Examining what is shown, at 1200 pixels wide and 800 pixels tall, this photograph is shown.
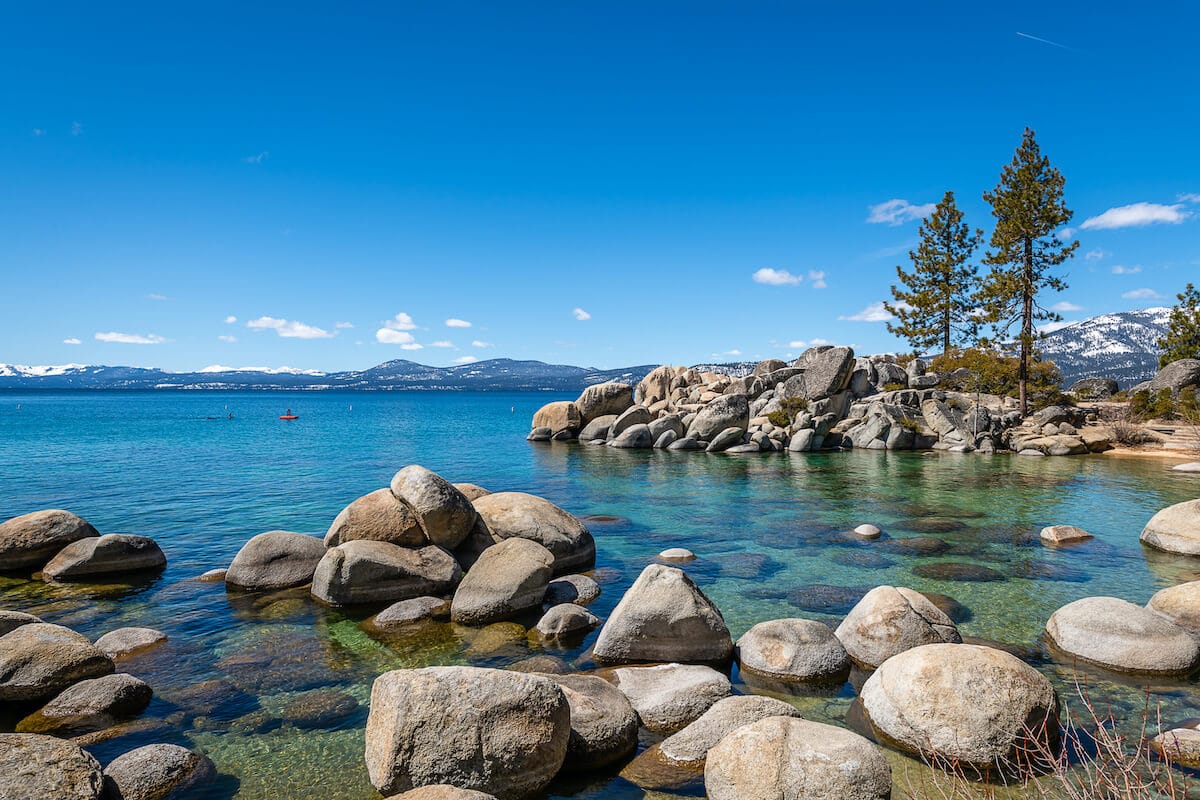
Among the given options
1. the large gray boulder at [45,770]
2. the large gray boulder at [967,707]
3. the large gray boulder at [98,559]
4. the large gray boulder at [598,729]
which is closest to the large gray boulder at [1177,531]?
the large gray boulder at [967,707]

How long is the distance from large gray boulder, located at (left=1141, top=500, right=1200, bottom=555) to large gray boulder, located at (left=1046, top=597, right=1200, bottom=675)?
865 cm

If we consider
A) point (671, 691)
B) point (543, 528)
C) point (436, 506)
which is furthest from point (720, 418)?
point (671, 691)

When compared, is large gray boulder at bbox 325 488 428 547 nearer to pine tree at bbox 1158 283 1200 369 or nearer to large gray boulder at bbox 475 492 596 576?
large gray boulder at bbox 475 492 596 576

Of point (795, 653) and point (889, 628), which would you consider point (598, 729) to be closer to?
point (795, 653)

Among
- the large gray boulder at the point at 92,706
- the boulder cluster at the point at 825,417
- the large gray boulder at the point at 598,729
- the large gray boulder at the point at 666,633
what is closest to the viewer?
the large gray boulder at the point at 598,729

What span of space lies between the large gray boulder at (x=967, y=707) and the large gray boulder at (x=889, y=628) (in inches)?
79.2

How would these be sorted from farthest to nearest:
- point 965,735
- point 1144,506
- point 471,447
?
point 471,447, point 1144,506, point 965,735

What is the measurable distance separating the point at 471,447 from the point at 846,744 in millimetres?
48301

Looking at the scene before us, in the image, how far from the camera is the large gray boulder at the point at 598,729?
25.9 ft

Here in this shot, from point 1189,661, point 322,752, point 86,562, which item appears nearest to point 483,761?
point 322,752

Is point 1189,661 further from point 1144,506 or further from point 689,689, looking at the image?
point 1144,506

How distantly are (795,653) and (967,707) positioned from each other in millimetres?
2821

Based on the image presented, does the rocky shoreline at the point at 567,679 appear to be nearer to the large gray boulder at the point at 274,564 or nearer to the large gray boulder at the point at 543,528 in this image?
the large gray boulder at the point at 274,564

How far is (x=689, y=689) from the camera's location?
9227mm
